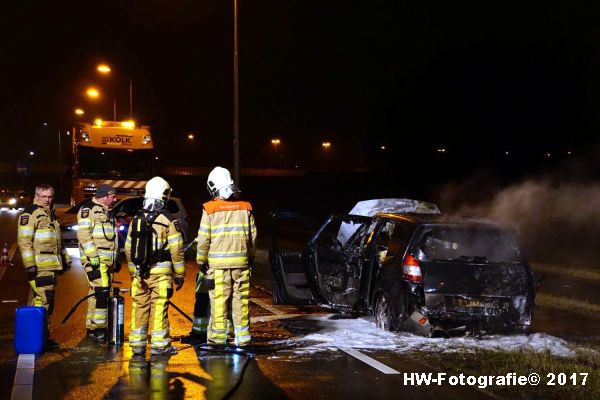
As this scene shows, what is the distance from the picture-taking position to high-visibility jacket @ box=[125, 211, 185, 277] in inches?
262

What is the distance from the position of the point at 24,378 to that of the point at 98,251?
71.1 inches

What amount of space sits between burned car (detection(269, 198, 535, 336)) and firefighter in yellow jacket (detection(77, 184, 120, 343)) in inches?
85.2

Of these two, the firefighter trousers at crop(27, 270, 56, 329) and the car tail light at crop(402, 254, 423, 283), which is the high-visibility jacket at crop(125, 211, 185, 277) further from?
the car tail light at crop(402, 254, 423, 283)

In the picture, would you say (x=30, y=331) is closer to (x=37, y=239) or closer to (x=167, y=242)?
(x=37, y=239)

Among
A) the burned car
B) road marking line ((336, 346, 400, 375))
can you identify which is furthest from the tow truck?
road marking line ((336, 346, 400, 375))

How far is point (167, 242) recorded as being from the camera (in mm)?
6699

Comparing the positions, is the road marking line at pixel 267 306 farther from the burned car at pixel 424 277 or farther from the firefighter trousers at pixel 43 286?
the firefighter trousers at pixel 43 286

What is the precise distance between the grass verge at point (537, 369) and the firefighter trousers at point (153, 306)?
2.61 metres

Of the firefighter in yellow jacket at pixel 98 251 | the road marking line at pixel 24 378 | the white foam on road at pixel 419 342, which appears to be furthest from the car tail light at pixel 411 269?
the road marking line at pixel 24 378

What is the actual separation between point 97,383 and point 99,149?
49.3 feet

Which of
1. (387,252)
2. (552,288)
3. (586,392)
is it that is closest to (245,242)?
(387,252)

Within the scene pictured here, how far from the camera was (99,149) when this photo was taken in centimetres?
1997

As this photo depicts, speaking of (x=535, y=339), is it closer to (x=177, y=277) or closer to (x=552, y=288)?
(x=177, y=277)

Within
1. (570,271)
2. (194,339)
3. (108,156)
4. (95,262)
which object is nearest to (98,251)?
(95,262)
